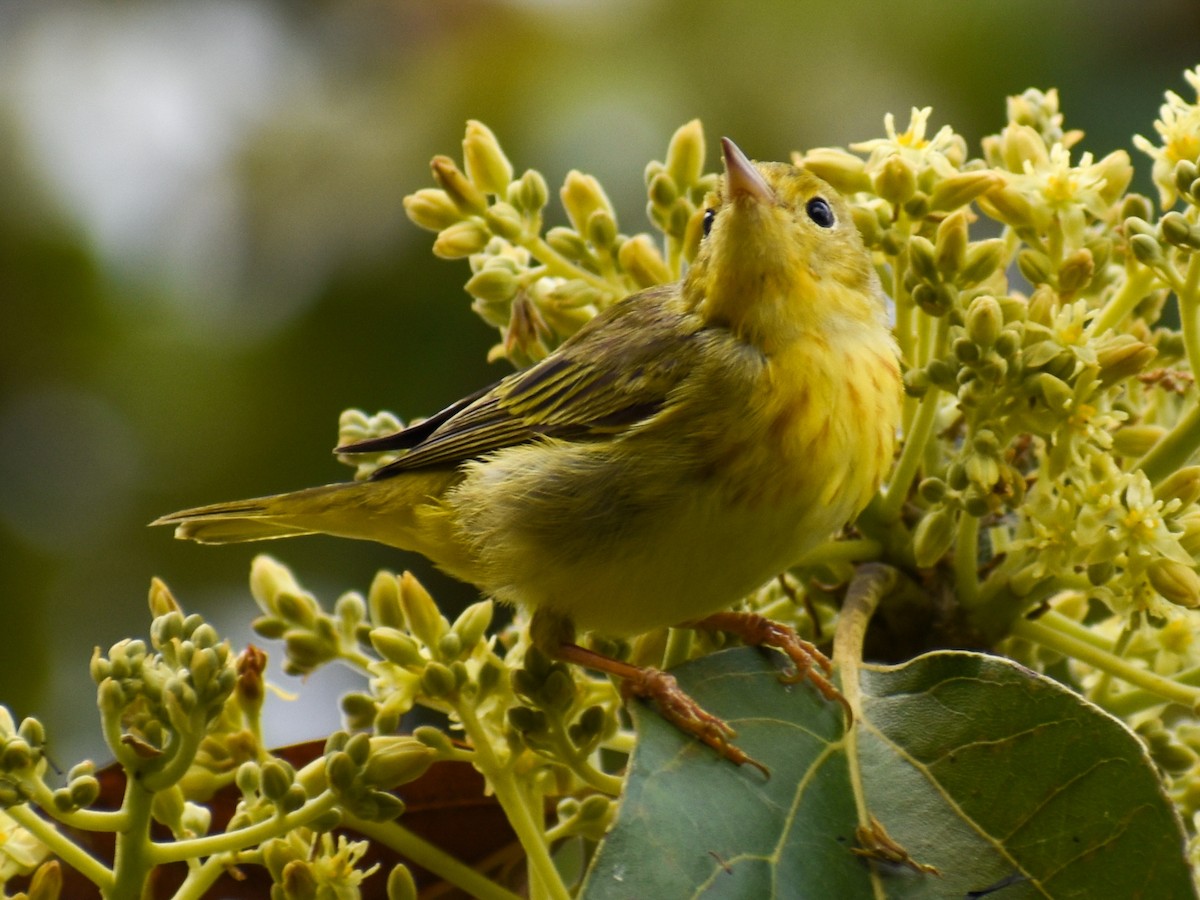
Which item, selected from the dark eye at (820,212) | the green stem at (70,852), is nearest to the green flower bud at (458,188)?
the dark eye at (820,212)

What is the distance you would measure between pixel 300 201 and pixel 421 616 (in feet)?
10.3

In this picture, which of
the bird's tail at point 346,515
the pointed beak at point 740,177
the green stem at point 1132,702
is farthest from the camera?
the bird's tail at point 346,515

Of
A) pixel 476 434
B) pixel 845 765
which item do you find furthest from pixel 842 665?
pixel 476 434

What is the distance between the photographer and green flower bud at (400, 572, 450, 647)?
6.11ft

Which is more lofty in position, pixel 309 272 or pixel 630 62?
pixel 630 62

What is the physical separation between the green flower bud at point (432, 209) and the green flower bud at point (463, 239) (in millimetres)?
20

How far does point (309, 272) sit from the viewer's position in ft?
14.8

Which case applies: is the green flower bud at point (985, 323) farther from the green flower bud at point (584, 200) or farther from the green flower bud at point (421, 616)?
the green flower bud at point (421, 616)

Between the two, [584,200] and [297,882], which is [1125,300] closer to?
[584,200]

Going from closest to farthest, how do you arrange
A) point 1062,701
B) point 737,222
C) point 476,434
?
point 1062,701 → point 737,222 → point 476,434

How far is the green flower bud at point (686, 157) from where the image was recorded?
7.04 ft

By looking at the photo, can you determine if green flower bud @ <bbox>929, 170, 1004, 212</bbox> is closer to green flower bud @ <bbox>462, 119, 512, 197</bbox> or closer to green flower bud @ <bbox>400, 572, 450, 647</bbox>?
green flower bud @ <bbox>462, 119, 512, 197</bbox>

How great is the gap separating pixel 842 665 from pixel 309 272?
3107mm

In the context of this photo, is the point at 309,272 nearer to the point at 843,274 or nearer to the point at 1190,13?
the point at 843,274
